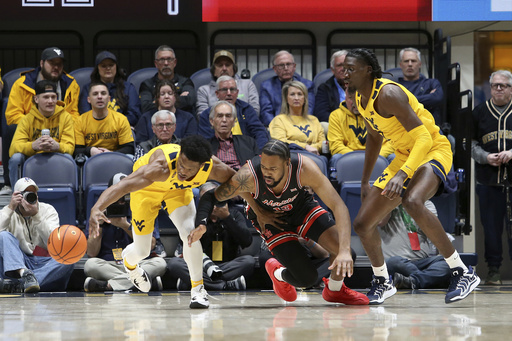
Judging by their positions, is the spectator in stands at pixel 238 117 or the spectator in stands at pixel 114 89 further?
the spectator in stands at pixel 114 89

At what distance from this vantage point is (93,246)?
6.81 metres

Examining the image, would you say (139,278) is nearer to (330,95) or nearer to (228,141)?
(228,141)

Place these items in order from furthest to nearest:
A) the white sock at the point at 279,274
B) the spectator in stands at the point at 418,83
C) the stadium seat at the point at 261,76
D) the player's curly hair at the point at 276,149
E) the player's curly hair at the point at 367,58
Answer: the stadium seat at the point at 261,76, the spectator in stands at the point at 418,83, the white sock at the point at 279,274, the player's curly hair at the point at 367,58, the player's curly hair at the point at 276,149

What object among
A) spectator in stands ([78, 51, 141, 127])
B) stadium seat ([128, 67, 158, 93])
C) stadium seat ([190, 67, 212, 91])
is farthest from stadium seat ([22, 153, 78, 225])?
stadium seat ([190, 67, 212, 91])

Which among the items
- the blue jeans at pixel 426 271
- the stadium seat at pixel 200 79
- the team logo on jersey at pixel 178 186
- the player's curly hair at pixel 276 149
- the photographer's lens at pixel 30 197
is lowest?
the blue jeans at pixel 426 271

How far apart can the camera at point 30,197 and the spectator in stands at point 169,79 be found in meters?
1.78

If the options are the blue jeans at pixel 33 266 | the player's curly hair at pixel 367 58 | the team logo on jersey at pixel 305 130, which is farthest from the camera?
the team logo on jersey at pixel 305 130

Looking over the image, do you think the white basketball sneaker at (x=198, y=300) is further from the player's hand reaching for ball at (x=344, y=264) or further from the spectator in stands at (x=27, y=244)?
the spectator in stands at (x=27, y=244)

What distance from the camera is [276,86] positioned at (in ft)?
26.9

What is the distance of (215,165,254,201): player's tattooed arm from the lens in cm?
486

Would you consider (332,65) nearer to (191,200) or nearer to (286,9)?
(286,9)

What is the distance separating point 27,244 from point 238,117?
2.44 meters

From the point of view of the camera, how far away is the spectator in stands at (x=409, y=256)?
6.72 metres

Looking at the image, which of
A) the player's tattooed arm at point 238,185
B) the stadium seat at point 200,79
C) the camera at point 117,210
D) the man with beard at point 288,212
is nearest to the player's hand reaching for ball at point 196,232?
the man with beard at point 288,212
